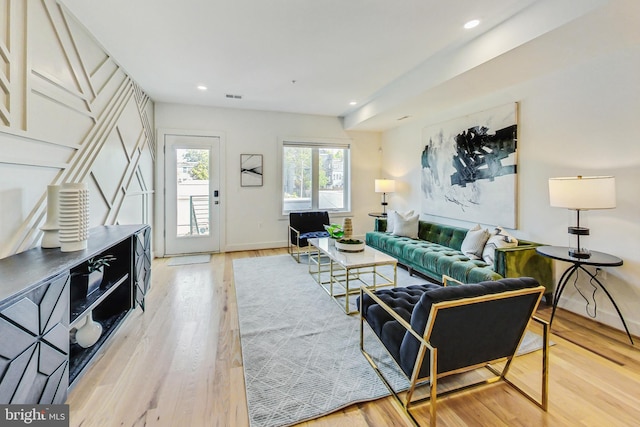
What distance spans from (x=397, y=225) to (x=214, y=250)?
3244 millimetres

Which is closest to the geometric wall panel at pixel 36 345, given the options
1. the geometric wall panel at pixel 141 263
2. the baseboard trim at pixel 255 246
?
the geometric wall panel at pixel 141 263

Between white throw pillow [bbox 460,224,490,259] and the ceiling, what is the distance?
5.67 feet

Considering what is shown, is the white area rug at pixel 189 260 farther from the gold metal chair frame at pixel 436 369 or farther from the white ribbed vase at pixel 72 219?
the gold metal chair frame at pixel 436 369

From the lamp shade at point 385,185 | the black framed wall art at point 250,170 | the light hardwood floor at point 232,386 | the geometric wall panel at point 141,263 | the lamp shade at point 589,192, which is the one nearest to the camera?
the light hardwood floor at point 232,386

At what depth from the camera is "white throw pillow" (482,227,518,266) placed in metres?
2.90

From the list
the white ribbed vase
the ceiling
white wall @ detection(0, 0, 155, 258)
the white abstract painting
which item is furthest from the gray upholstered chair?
the white ribbed vase

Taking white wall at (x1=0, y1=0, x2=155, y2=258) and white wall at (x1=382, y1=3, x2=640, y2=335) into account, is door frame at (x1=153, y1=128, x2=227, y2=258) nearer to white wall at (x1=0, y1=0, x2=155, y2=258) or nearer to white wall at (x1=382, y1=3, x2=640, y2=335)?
white wall at (x1=0, y1=0, x2=155, y2=258)

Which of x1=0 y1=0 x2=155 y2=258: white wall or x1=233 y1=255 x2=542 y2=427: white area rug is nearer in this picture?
x1=233 y1=255 x2=542 y2=427: white area rug

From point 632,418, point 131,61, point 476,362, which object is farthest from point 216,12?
point 632,418

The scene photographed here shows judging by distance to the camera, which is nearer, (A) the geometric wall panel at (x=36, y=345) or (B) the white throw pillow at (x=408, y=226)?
(A) the geometric wall panel at (x=36, y=345)

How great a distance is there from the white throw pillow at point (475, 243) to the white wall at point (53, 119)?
12.9ft

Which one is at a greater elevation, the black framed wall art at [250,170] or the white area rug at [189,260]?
the black framed wall art at [250,170]

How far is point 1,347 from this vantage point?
1.05 m

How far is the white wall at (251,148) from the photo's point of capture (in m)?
4.95
